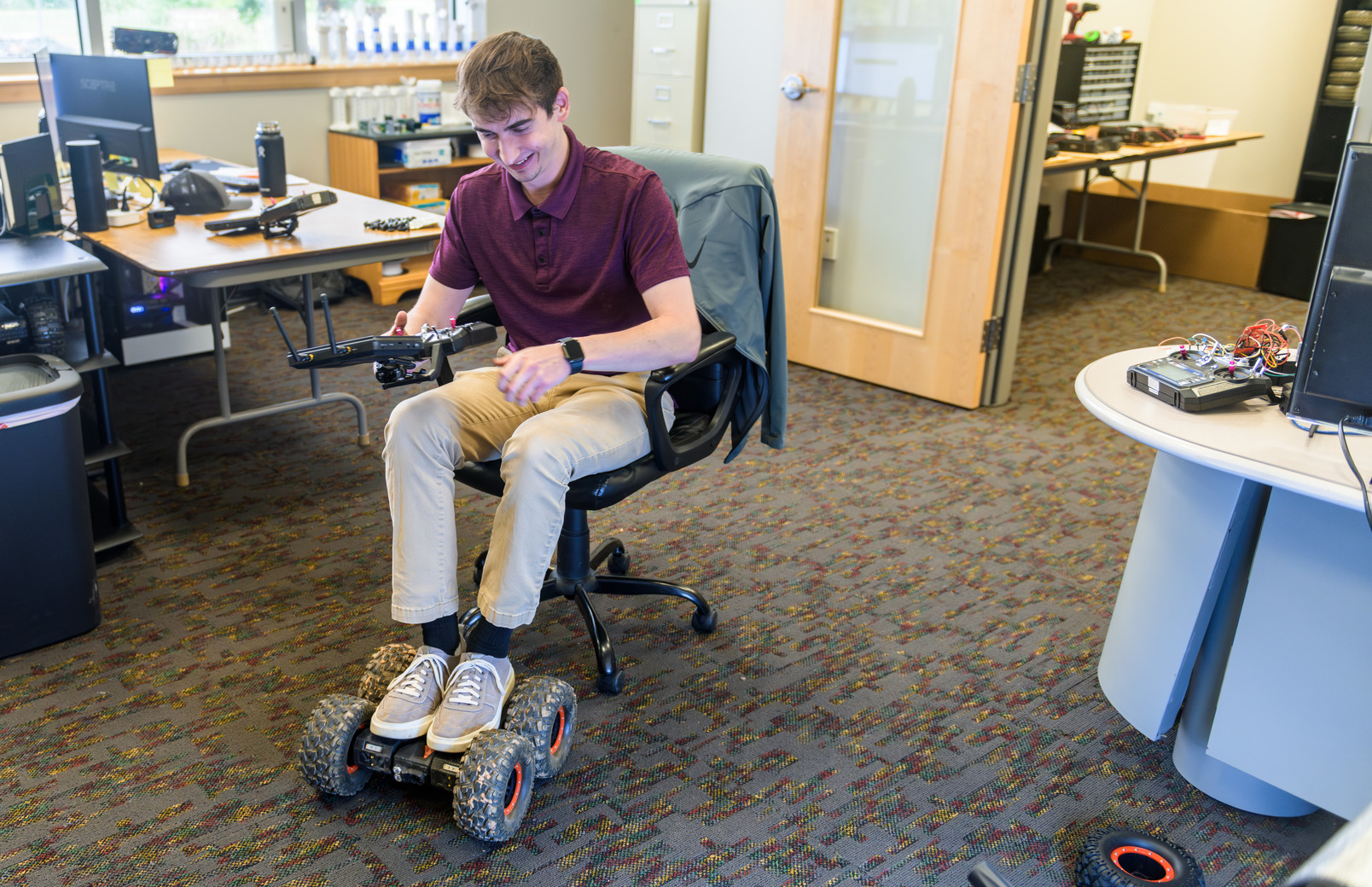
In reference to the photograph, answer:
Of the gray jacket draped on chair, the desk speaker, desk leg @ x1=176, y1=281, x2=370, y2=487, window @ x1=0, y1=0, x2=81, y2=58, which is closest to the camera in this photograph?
the gray jacket draped on chair

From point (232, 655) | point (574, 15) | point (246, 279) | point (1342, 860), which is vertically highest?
point (574, 15)

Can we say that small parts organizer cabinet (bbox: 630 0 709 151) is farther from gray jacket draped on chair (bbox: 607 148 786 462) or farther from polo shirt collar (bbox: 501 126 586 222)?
polo shirt collar (bbox: 501 126 586 222)

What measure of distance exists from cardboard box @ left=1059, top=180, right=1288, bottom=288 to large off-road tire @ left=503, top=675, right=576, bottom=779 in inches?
190

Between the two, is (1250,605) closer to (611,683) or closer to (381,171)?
(611,683)

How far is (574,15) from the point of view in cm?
514

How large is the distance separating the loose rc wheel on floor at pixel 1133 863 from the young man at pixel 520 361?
0.90m

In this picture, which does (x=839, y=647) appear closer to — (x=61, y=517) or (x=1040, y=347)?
(x=61, y=517)

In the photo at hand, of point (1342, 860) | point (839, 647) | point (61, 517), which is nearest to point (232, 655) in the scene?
point (61, 517)

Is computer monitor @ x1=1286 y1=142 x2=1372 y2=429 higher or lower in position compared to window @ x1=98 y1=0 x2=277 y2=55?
lower

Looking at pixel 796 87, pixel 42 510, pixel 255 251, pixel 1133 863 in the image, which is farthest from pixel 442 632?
pixel 796 87

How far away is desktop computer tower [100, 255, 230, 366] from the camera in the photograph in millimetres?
3477

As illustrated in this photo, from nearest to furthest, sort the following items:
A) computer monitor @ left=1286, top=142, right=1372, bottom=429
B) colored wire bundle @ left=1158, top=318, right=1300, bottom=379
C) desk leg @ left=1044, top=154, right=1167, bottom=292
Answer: computer monitor @ left=1286, top=142, right=1372, bottom=429, colored wire bundle @ left=1158, top=318, right=1300, bottom=379, desk leg @ left=1044, top=154, right=1167, bottom=292

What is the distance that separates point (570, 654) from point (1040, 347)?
2812mm

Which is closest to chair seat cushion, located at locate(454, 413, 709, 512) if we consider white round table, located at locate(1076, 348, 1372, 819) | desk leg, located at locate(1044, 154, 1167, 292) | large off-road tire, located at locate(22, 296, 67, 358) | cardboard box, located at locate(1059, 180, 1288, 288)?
white round table, located at locate(1076, 348, 1372, 819)
